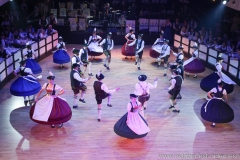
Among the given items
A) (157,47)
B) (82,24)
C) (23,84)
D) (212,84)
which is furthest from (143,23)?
(23,84)

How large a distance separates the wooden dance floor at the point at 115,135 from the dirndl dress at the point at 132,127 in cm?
34

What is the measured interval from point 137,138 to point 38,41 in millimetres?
8284

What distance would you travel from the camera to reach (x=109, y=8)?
20031 mm

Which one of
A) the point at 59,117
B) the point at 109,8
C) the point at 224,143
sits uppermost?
the point at 109,8

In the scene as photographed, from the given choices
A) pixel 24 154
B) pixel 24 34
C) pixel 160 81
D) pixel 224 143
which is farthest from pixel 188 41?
pixel 24 154

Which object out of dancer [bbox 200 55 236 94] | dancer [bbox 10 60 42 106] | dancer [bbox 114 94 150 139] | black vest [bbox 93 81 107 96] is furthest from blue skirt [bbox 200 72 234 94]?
dancer [bbox 10 60 42 106]

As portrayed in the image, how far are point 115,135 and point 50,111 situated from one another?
63.4 inches

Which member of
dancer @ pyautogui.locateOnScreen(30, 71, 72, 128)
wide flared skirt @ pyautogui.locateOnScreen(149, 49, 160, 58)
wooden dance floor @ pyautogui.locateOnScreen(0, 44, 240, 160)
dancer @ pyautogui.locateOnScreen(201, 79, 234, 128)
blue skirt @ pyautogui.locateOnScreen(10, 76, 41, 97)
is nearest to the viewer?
wooden dance floor @ pyautogui.locateOnScreen(0, 44, 240, 160)

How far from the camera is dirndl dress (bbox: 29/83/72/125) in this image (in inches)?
308

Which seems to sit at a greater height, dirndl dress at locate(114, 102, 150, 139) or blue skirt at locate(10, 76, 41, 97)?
blue skirt at locate(10, 76, 41, 97)

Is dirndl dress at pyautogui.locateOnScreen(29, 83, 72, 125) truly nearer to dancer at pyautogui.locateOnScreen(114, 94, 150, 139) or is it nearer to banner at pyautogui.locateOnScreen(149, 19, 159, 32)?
dancer at pyautogui.locateOnScreen(114, 94, 150, 139)

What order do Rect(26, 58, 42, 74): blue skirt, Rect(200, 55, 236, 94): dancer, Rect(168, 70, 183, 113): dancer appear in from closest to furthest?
Rect(168, 70, 183, 113): dancer
Rect(200, 55, 236, 94): dancer
Rect(26, 58, 42, 74): blue skirt

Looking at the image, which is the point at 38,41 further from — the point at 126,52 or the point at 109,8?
the point at 109,8

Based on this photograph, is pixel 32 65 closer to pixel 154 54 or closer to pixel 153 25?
pixel 154 54
